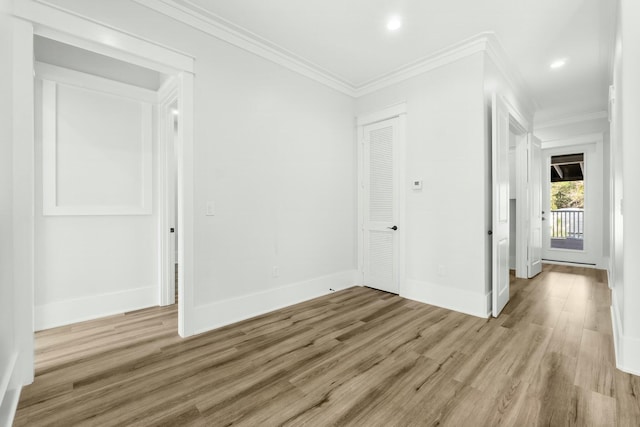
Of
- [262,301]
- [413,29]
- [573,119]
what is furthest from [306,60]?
[573,119]

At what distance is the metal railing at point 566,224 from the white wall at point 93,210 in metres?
8.24

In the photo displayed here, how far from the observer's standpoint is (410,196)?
3.56 meters

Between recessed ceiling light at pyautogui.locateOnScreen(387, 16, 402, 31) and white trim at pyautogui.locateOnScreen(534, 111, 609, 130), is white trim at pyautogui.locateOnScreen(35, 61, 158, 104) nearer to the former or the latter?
recessed ceiling light at pyautogui.locateOnScreen(387, 16, 402, 31)

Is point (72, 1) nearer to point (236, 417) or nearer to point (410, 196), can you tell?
point (236, 417)

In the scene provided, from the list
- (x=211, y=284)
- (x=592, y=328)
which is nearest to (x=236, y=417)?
(x=211, y=284)

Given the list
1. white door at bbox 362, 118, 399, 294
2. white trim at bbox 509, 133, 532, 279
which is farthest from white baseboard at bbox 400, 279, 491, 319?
white trim at bbox 509, 133, 532, 279

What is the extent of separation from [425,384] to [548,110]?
18.5 feet

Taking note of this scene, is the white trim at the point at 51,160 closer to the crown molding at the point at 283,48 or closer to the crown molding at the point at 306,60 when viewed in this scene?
the crown molding at the point at 283,48

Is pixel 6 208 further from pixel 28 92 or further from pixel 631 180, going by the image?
pixel 631 180

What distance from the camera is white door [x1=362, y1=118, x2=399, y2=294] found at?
3.76 metres

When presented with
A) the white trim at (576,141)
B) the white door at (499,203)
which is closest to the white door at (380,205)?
the white door at (499,203)

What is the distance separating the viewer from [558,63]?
3.51 m

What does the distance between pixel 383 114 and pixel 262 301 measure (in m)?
2.77

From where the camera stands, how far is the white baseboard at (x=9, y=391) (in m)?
1.42
